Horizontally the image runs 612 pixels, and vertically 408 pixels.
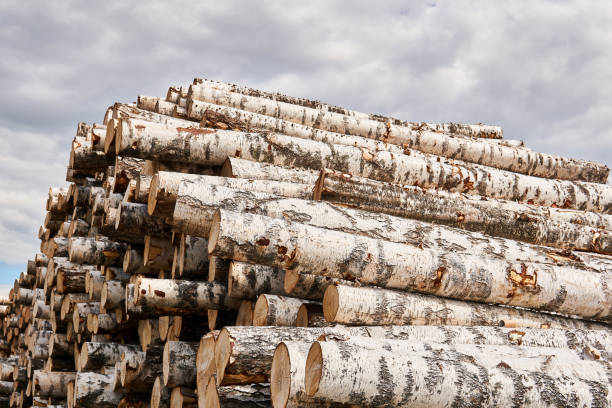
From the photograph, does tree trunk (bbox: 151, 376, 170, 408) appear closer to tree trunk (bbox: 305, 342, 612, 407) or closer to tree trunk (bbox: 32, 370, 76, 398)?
tree trunk (bbox: 305, 342, 612, 407)

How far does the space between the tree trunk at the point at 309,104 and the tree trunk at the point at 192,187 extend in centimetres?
237

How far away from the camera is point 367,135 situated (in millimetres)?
7078

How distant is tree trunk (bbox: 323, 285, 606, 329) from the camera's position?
335 cm

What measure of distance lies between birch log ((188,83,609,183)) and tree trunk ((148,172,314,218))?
2429 millimetres

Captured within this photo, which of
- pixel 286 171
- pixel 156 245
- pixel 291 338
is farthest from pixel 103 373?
pixel 291 338

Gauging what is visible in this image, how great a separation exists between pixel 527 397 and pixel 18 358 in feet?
37.9

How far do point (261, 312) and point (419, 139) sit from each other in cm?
394

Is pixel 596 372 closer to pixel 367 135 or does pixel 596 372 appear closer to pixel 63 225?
pixel 367 135

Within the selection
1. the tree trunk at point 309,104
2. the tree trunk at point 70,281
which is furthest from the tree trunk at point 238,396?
the tree trunk at point 70,281

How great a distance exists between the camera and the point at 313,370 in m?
2.45

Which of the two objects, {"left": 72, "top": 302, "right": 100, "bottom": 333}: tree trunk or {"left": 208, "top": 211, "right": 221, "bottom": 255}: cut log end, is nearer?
{"left": 208, "top": 211, "right": 221, "bottom": 255}: cut log end

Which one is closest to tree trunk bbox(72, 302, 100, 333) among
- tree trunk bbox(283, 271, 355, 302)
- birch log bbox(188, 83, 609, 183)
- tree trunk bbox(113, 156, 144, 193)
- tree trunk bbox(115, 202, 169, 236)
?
tree trunk bbox(113, 156, 144, 193)

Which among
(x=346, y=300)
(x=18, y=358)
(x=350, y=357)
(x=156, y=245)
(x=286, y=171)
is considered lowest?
(x=18, y=358)

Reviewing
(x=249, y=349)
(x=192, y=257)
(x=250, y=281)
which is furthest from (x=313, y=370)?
(x=192, y=257)
